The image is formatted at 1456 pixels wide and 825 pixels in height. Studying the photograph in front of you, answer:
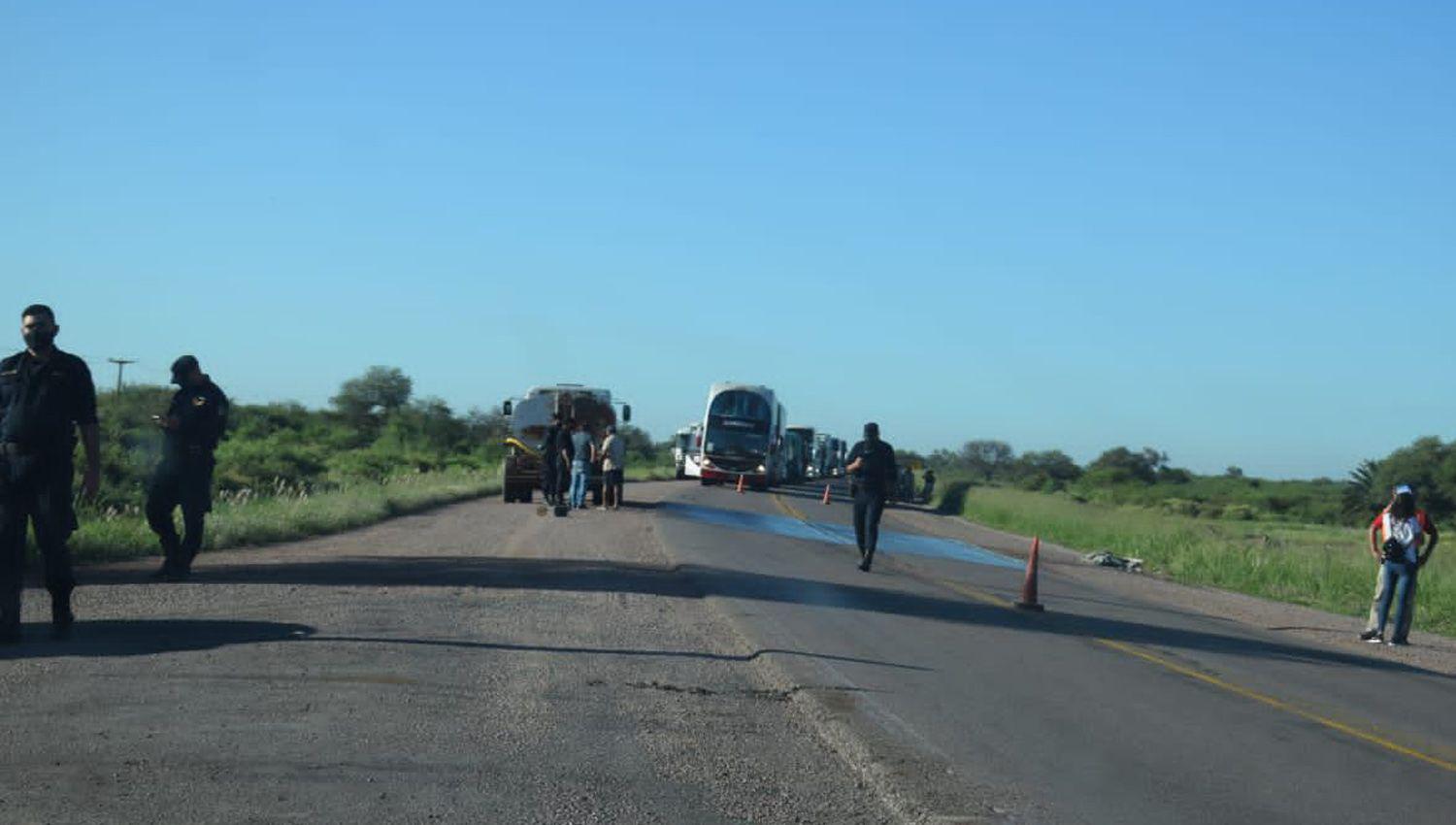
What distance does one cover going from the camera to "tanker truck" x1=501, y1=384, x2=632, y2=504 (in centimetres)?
3638

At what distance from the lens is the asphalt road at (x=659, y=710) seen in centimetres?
734

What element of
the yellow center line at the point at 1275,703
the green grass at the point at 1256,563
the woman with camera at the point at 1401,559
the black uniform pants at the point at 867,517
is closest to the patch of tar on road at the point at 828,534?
the green grass at the point at 1256,563

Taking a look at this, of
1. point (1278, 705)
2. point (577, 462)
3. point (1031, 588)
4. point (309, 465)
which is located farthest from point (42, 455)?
point (309, 465)

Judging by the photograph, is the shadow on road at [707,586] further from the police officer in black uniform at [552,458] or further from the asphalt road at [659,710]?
the police officer in black uniform at [552,458]

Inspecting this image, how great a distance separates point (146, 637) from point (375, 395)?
109 meters

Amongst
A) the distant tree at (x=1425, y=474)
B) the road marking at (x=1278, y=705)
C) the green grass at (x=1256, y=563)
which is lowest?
the road marking at (x=1278, y=705)

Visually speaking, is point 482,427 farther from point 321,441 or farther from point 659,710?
point 659,710

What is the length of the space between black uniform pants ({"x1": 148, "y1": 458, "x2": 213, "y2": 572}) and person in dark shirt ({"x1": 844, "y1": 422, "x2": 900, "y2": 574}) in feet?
32.9

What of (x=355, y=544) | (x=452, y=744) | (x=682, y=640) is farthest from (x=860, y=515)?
(x=452, y=744)

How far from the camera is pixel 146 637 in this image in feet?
36.7

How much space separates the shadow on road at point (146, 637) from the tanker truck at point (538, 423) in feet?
77.0

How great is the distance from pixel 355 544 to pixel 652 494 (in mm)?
26901

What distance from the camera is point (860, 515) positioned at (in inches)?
908

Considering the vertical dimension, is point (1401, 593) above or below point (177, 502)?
above
